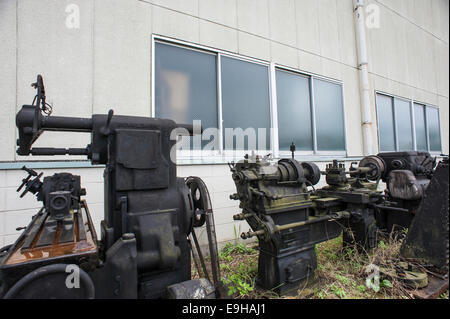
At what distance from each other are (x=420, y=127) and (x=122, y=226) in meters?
8.76

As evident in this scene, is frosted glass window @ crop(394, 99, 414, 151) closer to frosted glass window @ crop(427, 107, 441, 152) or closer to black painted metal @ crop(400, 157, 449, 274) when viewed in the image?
frosted glass window @ crop(427, 107, 441, 152)

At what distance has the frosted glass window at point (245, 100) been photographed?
11.7 feet

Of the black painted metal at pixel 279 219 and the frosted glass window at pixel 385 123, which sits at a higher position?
the frosted glass window at pixel 385 123

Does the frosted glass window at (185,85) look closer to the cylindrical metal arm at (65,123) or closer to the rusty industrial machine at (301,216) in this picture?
the rusty industrial machine at (301,216)

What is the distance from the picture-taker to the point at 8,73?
7.54 feet

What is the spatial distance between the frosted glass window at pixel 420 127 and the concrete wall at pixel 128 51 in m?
2.53

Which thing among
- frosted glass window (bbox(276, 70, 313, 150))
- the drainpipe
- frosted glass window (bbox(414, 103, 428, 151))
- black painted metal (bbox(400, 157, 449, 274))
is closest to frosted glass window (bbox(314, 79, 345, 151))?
frosted glass window (bbox(276, 70, 313, 150))

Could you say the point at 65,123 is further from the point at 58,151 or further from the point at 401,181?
the point at 401,181

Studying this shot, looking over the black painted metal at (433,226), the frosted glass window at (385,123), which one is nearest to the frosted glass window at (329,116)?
the frosted glass window at (385,123)

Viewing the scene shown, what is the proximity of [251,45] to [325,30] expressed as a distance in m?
2.18

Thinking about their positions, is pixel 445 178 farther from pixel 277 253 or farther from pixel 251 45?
pixel 251 45

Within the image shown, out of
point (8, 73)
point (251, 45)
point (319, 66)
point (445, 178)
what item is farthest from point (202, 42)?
point (445, 178)

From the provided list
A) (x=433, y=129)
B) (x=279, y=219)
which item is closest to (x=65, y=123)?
(x=279, y=219)

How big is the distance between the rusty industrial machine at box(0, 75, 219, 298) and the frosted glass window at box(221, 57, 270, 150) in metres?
2.20
